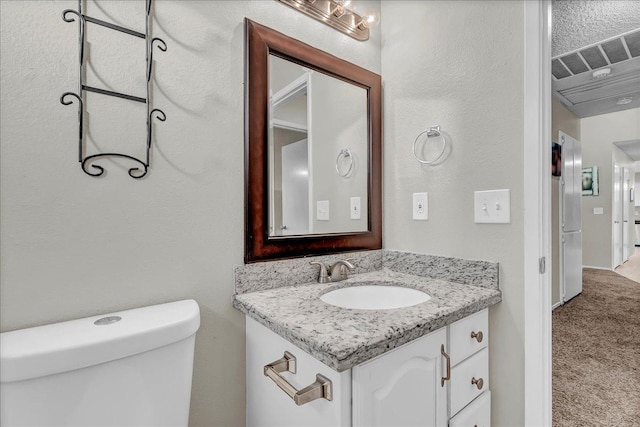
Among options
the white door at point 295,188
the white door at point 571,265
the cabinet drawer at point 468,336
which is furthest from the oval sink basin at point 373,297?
the white door at point 571,265

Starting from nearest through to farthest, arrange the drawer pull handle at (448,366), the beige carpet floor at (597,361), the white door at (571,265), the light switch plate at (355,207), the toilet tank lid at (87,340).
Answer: the toilet tank lid at (87,340) < the drawer pull handle at (448,366) < the light switch plate at (355,207) < the beige carpet floor at (597,361) < the white door at (571,265)

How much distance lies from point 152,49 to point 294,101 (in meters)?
0.52

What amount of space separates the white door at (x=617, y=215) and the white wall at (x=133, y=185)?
21.1 feet

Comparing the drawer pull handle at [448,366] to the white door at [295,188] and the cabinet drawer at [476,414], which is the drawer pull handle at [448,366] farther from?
the white door at [295,188]

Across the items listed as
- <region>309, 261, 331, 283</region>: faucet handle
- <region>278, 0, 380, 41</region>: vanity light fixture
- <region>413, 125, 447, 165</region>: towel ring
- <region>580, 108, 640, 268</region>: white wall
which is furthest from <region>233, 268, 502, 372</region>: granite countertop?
A: <region>580, 108, 640, 268</region>: white wall

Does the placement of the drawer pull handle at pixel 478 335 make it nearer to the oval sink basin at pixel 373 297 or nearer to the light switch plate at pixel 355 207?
the oval sink basin at pixel 373 297

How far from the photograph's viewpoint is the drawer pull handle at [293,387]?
0.65 metres

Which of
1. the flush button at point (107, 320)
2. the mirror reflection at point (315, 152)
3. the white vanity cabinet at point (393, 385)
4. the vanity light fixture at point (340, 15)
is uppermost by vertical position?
the vanity light fixture at point (340, 15)

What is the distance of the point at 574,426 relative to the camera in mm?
1489

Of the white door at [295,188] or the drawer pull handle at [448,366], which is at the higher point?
the white door at [295,188]

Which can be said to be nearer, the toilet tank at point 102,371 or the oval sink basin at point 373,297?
the toilet tank at point 102,371

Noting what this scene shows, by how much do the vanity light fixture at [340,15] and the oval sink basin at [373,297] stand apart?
3.77 feet

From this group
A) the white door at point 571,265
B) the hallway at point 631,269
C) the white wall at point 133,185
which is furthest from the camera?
the hallway at point 631,269

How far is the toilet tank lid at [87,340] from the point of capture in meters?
0.61
